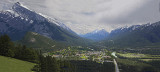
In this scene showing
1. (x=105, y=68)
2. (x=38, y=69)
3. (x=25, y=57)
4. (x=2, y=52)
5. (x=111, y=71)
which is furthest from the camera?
(x=105, y=68)

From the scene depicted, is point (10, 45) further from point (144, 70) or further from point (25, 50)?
point (144, 70)

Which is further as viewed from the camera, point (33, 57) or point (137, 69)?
point (137, 69)

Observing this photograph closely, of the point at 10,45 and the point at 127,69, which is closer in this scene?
the point at 10,45

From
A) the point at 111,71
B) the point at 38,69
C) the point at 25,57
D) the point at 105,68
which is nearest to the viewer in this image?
the point at 38,69

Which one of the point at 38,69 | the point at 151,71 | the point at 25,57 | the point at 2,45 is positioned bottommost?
the point at 151,71

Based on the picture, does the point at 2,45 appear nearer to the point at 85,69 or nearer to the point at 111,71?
the point at 85,69

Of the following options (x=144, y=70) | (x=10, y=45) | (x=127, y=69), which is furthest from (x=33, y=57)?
(x=144, y=70)

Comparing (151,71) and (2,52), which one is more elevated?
(2,52)

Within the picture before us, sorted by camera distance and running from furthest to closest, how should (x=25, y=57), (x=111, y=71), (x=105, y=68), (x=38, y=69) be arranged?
(x=105, y=68) → (x=111, y=71) → (x=25, y=57) → (x=38, y=69)

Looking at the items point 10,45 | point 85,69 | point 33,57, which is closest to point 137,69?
point 85,69
